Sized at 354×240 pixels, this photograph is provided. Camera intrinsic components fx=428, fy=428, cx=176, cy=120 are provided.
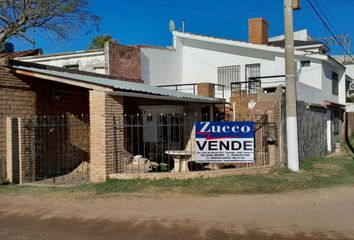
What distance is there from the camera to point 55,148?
47.5 feet

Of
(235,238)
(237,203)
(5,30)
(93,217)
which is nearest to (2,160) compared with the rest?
(93,217)

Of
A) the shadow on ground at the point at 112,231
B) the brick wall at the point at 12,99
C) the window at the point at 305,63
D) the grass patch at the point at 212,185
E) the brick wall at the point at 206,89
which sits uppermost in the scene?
the window at the point at 305,63

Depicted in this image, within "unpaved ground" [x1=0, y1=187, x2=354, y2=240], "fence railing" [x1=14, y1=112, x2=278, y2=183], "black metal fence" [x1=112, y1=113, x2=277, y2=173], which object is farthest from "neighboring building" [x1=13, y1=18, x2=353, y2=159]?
"unpaved ground" [x1=0, y1=187, x2=354, y2=240]

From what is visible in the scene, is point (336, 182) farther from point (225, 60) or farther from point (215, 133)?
point (225, 60)

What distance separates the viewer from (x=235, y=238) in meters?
6.59

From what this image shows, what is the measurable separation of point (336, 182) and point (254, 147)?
8.48 feet

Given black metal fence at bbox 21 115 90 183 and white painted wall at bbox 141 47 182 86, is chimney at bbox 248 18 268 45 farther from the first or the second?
black metal fence at bbox 21 115 90 183

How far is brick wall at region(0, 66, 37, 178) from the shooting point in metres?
12.6

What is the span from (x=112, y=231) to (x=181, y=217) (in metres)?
1.40

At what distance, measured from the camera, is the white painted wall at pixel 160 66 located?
2478 centimetres

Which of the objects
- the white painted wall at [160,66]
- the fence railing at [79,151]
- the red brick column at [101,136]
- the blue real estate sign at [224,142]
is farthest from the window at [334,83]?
the red brick column at [101,136]

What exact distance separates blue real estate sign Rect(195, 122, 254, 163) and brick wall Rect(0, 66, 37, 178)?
5.39 metres

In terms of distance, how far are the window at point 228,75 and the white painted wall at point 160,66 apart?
2.81 meters

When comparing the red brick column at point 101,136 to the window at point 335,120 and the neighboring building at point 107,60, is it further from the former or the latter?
the window at point 335,120
